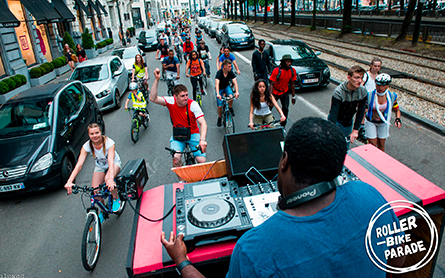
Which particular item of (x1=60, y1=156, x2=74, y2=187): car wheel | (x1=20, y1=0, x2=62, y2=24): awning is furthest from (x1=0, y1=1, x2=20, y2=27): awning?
(x1=60, y1=156, x2=74, y2=187): car wheel

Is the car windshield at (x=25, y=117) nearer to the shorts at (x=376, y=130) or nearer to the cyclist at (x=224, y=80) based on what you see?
the cyclist at (x=224, y=80)

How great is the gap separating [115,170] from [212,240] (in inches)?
113

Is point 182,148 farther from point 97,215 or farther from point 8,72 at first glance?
point 8,72

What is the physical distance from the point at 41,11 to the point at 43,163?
54.7 feet

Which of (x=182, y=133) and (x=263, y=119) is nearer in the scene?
(x=182, y=133)

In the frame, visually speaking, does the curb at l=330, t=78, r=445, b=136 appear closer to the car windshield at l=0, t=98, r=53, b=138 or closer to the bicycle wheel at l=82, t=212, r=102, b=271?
the bicycle wheel at l=82, t=212, r=102, b=271

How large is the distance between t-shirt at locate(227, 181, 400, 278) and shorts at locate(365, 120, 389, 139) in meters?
4.59

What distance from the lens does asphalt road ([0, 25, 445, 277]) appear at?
425cm

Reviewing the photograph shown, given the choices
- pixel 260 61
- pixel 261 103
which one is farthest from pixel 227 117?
pixel 260 61

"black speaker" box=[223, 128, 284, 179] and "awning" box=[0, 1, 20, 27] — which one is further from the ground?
"awning" box=[0, 1, 20, 27]

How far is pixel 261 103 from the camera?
6.24 m

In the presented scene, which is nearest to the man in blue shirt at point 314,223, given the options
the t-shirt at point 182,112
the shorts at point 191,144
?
the t-shirt at point 182,112

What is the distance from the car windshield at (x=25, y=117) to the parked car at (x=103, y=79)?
402 centimetres

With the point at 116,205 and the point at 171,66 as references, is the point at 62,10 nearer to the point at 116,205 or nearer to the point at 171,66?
the point at 171,66
